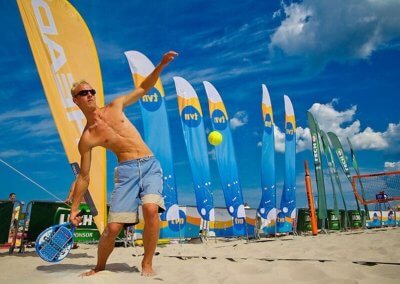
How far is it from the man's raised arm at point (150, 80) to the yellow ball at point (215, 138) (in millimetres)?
7324

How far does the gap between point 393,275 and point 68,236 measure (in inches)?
110

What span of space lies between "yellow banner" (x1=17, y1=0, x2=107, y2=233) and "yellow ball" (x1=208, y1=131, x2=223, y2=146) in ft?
16.9

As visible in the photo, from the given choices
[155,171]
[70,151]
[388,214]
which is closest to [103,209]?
[70,151]

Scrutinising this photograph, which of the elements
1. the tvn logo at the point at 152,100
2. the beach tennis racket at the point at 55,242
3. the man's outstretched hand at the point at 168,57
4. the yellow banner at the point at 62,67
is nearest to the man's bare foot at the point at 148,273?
the beach tennis racket at the point at 55,242

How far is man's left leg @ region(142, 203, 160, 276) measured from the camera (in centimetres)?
293

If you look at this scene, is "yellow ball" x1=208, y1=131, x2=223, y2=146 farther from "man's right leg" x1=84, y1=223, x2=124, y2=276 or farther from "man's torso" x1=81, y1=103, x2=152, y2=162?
"man's right leg" x1=84, y1=223, x2=124, y2=276

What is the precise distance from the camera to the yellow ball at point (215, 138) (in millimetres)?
10598

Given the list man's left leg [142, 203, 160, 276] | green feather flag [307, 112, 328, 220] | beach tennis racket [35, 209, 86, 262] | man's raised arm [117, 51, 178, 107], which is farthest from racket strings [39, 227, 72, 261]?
green feather flag [307, 112, 328, 220]

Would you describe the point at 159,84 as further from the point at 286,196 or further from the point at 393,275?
the point at 393,275

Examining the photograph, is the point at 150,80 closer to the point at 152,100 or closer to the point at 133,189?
the point at 133,189

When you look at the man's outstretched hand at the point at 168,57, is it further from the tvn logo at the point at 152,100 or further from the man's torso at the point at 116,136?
the tvn logo at the point at 152,100

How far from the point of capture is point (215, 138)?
10.6m

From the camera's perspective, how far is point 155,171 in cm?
310

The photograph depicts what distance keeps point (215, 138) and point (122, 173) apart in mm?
7676
